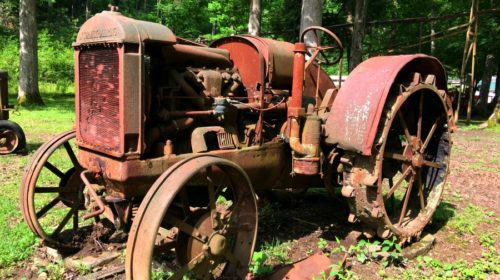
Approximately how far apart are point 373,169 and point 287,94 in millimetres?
1092

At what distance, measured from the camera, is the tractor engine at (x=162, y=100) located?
9.47 ft

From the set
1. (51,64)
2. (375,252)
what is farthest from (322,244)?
(51,64)

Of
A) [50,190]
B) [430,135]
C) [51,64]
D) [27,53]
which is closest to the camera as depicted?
[50,190]

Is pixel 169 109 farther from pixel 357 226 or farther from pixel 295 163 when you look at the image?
pixel 357 226

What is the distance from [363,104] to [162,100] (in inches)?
63.3

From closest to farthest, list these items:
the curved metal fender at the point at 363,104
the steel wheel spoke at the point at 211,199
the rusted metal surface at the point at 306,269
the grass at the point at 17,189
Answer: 1. the steel wheel spoke at the point at 211,199
2. the rusted metal surface at the point at 306,269
3. the curved metal fender at the point at 363,104
4. the grass at the point at 17,189

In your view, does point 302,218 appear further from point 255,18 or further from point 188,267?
point 255,18

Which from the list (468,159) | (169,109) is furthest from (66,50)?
(169,109)

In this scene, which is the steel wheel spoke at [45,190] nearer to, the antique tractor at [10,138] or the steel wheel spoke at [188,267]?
the steel wheel spoke at [188,267]

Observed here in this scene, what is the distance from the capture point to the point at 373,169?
3.57m

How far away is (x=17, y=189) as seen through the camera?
18.0 feet

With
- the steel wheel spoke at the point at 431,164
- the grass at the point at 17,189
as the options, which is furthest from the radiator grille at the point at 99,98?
the steel wheel spoke at the point at 431,164

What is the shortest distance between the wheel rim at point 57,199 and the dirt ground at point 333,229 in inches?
7.8

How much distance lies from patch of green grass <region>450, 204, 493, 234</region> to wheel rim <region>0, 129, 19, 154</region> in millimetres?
7069
